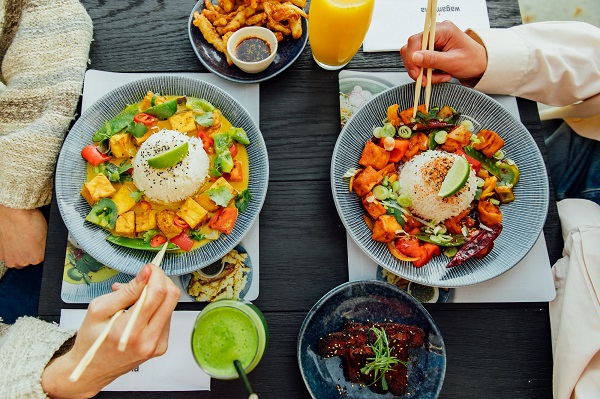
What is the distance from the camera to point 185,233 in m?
1.91

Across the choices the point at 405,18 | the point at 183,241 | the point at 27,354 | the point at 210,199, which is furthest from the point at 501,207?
the point at 27,354

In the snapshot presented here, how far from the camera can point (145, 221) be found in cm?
192

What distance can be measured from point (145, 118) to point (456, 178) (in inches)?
49.9

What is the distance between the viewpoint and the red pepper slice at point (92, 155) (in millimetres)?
1964

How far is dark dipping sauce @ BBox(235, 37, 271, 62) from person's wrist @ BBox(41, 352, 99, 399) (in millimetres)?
1326

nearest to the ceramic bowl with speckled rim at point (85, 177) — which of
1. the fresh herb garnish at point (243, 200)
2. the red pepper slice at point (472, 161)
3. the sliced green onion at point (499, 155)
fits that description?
the fresh herb garnish at point (243, 200)

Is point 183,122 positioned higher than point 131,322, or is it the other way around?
point 183,122

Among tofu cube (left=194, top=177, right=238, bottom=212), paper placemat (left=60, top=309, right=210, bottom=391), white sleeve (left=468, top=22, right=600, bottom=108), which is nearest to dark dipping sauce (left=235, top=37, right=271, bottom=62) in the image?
tofu cube (left=194, top=177, right=238, bottom=212)

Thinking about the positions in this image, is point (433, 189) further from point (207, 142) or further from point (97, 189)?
point (97, 189)

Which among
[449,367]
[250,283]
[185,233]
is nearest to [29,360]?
[185,233]

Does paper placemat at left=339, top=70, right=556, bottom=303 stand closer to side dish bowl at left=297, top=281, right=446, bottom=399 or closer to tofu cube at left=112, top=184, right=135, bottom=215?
side dish bowl at left=297, top=281, right=446, bottom=399

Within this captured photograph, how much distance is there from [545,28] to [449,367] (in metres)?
1.47

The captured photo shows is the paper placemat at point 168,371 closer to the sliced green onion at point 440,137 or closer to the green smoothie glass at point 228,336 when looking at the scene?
the green smoothie glass at point 228,336

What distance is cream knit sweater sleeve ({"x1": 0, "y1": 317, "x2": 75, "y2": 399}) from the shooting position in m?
1.67
